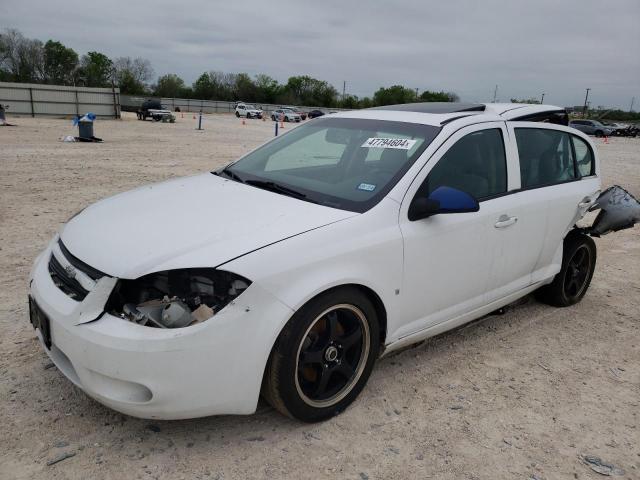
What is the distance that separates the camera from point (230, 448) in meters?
2.58

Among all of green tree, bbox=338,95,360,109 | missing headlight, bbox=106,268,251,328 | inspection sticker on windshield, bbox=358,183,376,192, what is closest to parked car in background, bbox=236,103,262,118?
green tree, bbox=338,95,360,109

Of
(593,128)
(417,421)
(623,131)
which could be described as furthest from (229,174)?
(623,131)

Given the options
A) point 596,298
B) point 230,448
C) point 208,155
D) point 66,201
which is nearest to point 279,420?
point 230,448

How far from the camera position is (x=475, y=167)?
3.45 metres

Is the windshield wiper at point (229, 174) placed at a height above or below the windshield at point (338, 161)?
below

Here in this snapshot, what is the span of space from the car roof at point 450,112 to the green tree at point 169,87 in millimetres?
88474

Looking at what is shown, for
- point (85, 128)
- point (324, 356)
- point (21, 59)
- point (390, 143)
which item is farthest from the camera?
point (21, 59)

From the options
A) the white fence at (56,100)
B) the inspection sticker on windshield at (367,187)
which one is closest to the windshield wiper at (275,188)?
the inspection sticker on windshield at (367,187)

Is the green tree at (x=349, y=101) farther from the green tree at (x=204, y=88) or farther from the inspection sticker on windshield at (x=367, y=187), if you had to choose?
the inspection sticker on windshield at (x=367, y=187)

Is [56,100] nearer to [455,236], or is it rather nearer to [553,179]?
[553,179]

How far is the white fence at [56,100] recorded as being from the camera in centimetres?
3203

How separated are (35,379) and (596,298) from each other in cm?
476

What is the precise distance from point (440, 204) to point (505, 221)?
798 millimetres

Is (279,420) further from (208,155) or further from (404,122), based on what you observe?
(208,155)
